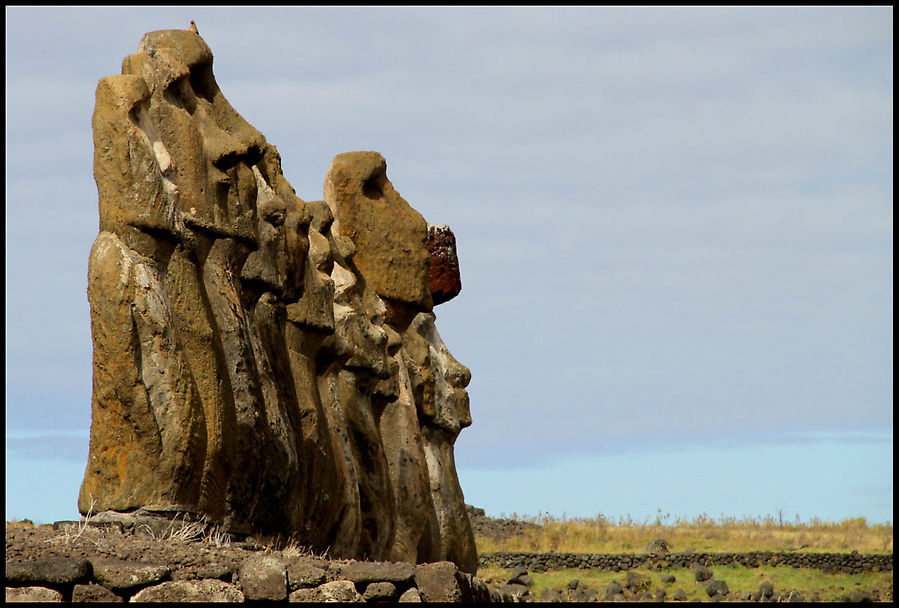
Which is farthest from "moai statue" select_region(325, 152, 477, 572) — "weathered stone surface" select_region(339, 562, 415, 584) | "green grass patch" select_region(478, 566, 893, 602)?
"green grass patch" select_region(478, 566, 893, 602)

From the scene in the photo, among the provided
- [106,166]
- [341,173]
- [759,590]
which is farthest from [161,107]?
[759,590]

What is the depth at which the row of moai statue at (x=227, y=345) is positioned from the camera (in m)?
9.09

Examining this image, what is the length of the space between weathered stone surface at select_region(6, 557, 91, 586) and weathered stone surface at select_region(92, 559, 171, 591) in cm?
10

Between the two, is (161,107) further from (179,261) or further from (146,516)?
(146,516)

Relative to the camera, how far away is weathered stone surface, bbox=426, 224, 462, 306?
17.4m

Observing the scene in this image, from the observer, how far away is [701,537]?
103 ft

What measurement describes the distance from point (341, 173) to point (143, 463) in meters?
7.24

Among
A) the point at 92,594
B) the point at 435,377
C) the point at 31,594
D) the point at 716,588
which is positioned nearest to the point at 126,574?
the point at 92,594

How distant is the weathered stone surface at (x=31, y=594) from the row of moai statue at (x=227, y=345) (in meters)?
1.77

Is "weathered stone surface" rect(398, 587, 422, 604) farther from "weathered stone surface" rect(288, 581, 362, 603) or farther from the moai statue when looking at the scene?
the moai statue

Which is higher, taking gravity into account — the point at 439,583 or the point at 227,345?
the point at 227,345

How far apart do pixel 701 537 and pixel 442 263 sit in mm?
16214

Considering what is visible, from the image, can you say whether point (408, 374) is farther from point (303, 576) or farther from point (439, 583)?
point (303, 576)

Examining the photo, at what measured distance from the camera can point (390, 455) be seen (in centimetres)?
1487
